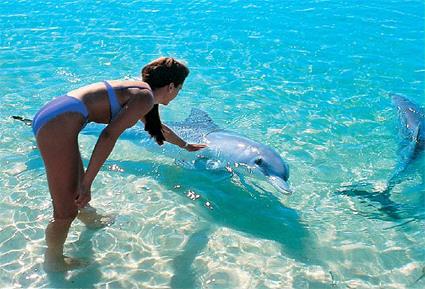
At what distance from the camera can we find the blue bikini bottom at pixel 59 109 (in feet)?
10.9

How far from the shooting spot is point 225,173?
530cm

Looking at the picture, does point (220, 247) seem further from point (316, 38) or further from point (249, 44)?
point (316, 38)

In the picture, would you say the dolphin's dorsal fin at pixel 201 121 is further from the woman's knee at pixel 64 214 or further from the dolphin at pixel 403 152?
the woman's knee at pixel 64 214

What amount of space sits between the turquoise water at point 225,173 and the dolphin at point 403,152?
0.10m

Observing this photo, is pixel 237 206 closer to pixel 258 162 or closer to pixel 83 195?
pixel 258 162

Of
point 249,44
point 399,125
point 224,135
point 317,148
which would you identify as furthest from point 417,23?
point 224,135

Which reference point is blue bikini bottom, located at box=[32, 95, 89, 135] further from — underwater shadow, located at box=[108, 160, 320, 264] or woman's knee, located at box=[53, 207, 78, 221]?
underwater shadow, located at box=[108, 160, 320, 264]

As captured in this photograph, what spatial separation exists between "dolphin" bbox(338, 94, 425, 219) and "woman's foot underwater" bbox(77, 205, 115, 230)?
2.49 m

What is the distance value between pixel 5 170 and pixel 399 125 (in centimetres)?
515

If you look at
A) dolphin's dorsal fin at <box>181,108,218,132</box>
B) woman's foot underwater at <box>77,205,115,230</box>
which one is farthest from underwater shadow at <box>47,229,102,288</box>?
dolphin's dorsal fin at <box>181,108,218,132</box>

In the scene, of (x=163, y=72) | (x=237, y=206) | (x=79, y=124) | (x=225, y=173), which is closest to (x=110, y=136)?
(x=79, y=124)

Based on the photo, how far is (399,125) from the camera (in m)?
6.64

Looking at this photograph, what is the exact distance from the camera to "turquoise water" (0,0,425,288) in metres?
3.92

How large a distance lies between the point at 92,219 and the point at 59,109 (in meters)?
1.38
